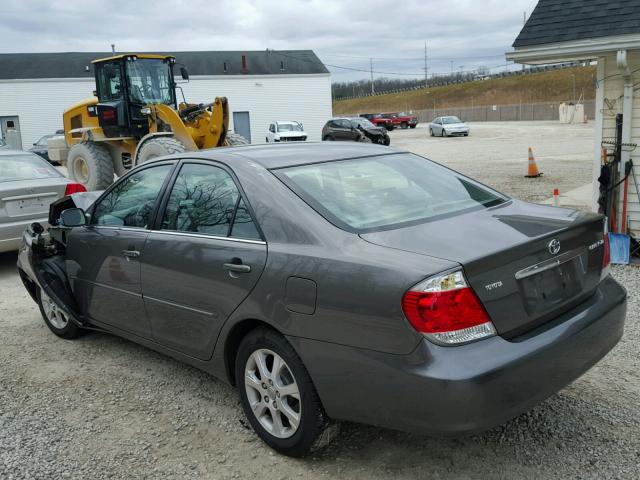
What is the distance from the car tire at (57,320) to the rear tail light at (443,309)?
132 inches

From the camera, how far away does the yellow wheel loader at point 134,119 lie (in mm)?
11977

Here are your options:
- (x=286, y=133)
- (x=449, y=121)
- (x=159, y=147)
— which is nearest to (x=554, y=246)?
(x=159, y=147)

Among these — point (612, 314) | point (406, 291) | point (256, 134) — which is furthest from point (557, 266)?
point (256, 134)

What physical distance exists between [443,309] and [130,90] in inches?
470

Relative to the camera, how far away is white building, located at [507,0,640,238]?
22.6 ft

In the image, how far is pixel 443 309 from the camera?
2.47m

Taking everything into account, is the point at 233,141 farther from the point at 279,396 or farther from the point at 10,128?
the point at 10,128

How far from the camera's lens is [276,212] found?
3.09 metres

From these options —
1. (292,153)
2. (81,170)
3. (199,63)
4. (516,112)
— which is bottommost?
(81,170)

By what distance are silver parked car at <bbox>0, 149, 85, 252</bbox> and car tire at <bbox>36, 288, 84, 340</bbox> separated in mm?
2314

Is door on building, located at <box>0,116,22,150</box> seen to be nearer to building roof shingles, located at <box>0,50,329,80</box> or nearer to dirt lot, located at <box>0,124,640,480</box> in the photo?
building roof shingles, located at <box>0,50,329,80</box>

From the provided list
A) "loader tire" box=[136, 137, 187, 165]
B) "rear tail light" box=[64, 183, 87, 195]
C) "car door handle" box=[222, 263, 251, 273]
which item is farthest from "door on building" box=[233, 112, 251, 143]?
"car door handle" box=[222, 263, 251, 273]

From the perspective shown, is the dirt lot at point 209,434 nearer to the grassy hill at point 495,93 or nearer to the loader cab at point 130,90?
the loader cab at point 130,90

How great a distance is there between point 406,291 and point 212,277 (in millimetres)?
1226
